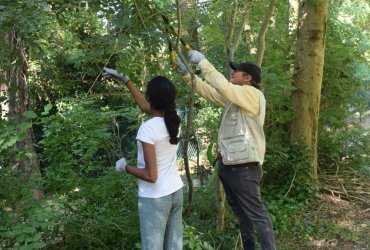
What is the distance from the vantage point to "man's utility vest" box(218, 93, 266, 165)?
3.85 m

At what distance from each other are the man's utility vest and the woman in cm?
95

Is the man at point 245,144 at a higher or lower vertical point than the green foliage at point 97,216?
higher

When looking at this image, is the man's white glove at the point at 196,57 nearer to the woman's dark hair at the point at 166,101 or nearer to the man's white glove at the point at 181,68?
the man's white glove at the point at 181,68

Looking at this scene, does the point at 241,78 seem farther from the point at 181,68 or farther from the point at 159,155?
the point at 159,155

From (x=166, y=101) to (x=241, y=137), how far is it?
1135 mm

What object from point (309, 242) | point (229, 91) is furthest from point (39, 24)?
point (309, 242)

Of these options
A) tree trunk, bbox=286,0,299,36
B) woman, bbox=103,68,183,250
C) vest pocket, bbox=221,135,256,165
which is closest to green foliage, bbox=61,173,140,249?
vest pocket, bbox=221,135,256,165

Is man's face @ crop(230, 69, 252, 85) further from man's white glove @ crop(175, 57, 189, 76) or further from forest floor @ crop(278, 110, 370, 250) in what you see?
forest floor @ crop(278, 110, 370, 250)

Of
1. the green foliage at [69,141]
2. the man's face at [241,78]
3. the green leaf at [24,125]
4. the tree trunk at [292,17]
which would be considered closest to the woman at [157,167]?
the green leaf at [24,125]

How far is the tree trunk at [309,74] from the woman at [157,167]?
4258mm

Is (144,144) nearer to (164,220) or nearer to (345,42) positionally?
(164,220)

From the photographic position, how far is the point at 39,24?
3414 millimetres

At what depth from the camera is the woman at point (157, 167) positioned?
9.41 feet

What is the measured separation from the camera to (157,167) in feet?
9.61
